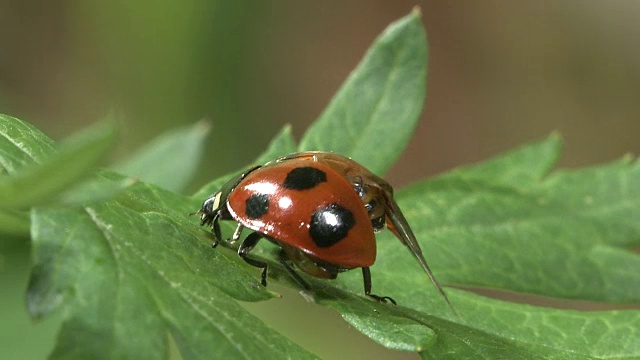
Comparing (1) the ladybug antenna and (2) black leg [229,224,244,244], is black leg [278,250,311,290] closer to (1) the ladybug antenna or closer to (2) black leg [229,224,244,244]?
(2) black leg [229,224,244,244]

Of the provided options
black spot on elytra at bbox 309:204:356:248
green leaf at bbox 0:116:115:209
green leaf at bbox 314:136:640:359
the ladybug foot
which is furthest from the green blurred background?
green leaf at bbox 0:116:115:209

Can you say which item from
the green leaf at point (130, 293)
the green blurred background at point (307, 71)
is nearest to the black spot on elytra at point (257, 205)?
the green leaf at point (130, 293)

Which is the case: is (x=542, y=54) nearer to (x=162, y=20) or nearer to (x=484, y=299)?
(x=162, y=20)

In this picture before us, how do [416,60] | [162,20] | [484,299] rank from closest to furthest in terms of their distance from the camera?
[484,299] → [416,60] → [162,20]

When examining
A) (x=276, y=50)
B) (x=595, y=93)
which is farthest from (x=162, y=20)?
(x=595, y=93)

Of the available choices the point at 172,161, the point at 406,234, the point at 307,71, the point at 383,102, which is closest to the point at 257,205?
the point at 406,234

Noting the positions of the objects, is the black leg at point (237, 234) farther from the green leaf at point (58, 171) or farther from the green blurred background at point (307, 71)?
the green blurred background at point (307, 71)
